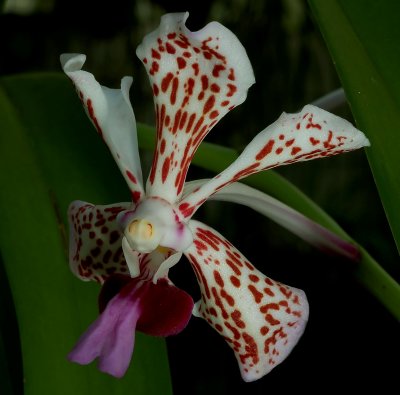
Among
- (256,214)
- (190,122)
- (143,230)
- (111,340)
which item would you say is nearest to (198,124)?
(190,122)

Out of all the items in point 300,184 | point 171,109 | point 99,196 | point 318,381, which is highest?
point 171,109

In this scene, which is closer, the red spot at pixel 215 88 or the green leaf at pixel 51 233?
the red spot at pixel 215 88

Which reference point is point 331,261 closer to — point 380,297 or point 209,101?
point 380,297

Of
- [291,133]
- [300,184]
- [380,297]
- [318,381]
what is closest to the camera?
[291,133]

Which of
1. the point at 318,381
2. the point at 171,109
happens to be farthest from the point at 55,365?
the point at 318,381

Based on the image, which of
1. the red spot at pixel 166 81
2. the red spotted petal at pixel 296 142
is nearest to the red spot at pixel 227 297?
the red spotted petal at pixel 296 142

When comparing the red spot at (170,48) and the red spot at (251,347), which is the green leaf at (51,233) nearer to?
the red spot at (251,347)
